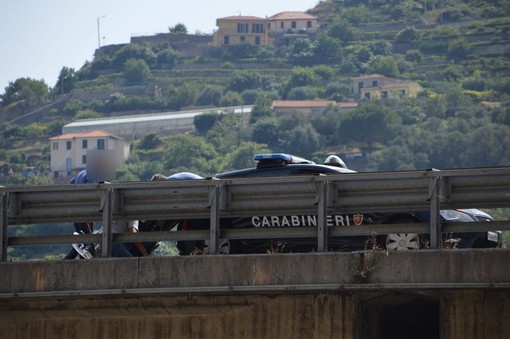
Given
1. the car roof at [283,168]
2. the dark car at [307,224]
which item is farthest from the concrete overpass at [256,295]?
the car roof at [283,168]

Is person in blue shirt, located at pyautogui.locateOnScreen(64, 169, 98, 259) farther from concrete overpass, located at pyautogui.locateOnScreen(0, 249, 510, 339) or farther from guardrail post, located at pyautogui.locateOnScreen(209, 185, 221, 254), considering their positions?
guardrail post, located at pyautogui.locateOnScreen(209, 185, 221, 254)

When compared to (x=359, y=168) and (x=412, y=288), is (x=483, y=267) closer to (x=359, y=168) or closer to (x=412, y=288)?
(x=412, y=288)

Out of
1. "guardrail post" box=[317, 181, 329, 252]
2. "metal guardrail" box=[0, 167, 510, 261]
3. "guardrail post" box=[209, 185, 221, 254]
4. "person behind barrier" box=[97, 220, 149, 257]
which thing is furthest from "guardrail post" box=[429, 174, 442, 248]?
"person behind barrier" box=[97, 220, 149, 257]

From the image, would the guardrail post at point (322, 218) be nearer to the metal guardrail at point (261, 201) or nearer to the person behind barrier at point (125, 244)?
the metal guardrail at point (261, 201)

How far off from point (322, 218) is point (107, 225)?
1798 mm

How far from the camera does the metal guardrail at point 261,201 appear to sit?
12.0m

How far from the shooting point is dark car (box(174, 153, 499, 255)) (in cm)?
1416

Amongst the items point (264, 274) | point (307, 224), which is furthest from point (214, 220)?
point (307, 224)

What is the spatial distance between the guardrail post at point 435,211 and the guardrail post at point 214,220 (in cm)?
172

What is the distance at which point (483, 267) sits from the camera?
11.4m

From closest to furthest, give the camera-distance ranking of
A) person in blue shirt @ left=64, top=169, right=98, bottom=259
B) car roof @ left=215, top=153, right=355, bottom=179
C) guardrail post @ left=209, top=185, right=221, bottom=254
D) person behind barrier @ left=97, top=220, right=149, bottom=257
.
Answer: guardrail post @ left=209, top=185, right=221, bottom=254
person behind barrier @ left=97, top=220, right=149, bottom=257
person in blue shirt @ left=64, top=169, right=98, bottom=259
car roof @ left=215, top=153, right=355, bottom=179

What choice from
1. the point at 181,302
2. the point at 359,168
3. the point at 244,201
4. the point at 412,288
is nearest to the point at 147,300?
the point at 181,302

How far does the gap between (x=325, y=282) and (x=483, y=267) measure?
121cm

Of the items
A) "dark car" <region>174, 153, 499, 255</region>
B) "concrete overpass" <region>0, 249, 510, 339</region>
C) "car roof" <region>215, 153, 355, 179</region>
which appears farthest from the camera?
"car roof" <region>215, 153, 355, 179</region>
